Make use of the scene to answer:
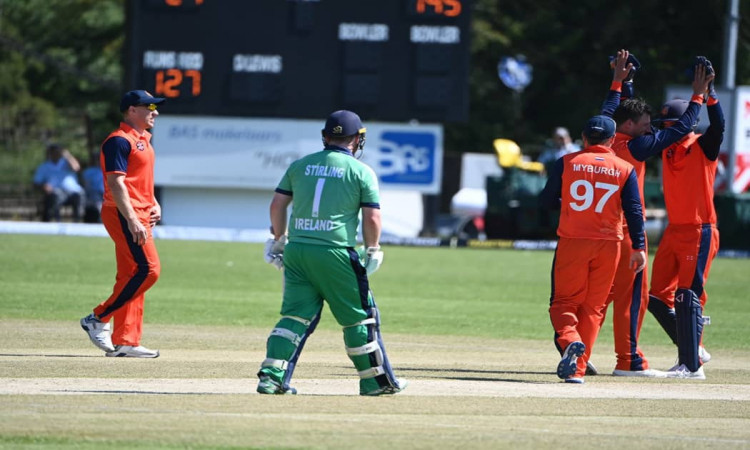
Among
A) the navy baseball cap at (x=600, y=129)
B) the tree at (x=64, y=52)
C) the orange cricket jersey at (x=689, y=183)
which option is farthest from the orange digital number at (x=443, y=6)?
the tree at (x=64, y=52)

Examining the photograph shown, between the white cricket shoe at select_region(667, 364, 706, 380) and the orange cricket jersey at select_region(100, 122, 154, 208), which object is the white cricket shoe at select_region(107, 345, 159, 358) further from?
the white cricket shoe at select_region(667, 364, 706, 380)

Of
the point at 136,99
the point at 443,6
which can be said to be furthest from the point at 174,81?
the point at 136,99

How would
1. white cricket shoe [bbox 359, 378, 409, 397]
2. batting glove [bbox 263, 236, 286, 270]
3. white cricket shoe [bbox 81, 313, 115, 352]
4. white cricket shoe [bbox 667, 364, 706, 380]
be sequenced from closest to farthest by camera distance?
1. white cricket shoe [bbox 359, 378, 409, 397]
2. batting glove [bbox 263, 236, 286, 270]
3. white cricket shoe [bbox 667, 364, 706, 380]
4. white cricket shoe [bbox 81, 313, 115, 352]

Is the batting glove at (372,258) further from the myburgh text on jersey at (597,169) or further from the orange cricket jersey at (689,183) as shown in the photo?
the orange cricket jersey at (689,183)

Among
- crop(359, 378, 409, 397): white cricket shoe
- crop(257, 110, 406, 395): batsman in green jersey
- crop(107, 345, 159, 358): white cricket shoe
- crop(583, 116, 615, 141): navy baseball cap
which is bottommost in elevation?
crop(107, 345, 159, 358): white cricket shoe

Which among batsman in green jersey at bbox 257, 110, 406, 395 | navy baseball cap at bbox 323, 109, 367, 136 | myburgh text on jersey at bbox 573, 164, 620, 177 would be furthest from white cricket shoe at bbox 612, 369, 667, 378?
navy baseball cap at bbox 323, 109, 367, 136

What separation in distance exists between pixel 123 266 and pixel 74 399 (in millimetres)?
3028

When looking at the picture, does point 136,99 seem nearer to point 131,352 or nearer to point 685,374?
point 131,352

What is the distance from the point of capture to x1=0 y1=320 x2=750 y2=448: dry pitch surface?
7.67 meters

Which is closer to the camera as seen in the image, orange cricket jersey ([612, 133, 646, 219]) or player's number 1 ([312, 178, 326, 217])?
player's number 1 ([312, 178, 326, 217])

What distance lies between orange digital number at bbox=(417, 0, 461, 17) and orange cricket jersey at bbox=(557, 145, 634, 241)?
16.1 m

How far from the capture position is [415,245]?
1100 inches

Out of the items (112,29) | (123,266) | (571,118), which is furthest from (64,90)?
(123,266)

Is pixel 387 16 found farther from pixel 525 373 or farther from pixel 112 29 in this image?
pixel 112 29
